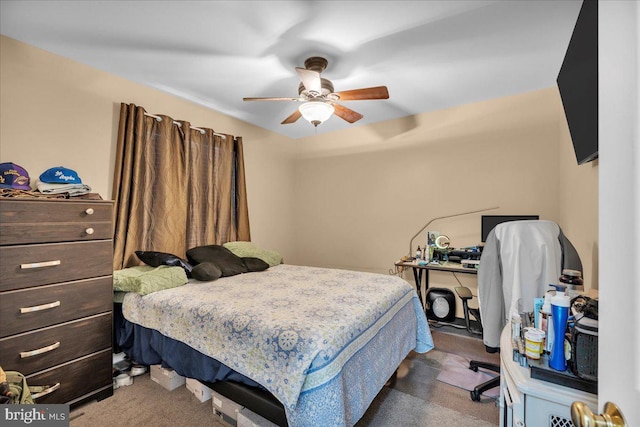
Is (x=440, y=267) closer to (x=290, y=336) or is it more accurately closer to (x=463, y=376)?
(x=463, y=376)

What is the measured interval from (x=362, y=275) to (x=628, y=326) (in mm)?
2291

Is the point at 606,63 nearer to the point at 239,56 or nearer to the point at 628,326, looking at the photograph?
the point at 628,326

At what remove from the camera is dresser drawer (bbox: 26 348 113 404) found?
5.84 ft

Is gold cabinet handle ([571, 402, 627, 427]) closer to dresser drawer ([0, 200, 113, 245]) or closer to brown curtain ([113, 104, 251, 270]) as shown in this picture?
dresser drawer ([0, 200, 113, 245])

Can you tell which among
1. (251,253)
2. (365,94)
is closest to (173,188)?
(251,253)

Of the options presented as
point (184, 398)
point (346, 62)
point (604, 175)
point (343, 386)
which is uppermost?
point (346, 62)

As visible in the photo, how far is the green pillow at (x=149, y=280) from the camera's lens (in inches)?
85.7

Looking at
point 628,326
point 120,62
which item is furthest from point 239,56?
point 628,326

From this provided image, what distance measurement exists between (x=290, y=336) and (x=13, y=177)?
218 cm

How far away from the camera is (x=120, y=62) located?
8.05 feet

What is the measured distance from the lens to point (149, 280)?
2207mm

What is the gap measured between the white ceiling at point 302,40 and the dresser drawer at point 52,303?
179 cm

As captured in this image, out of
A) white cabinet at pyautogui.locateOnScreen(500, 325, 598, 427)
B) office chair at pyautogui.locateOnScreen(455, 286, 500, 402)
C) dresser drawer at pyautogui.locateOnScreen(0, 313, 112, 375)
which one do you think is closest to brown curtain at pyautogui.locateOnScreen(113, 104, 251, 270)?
dresser drawer at pyautogui.locateOnScreen(0, 313, 112, 375)

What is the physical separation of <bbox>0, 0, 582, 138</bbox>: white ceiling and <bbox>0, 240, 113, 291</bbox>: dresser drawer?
1530mm
